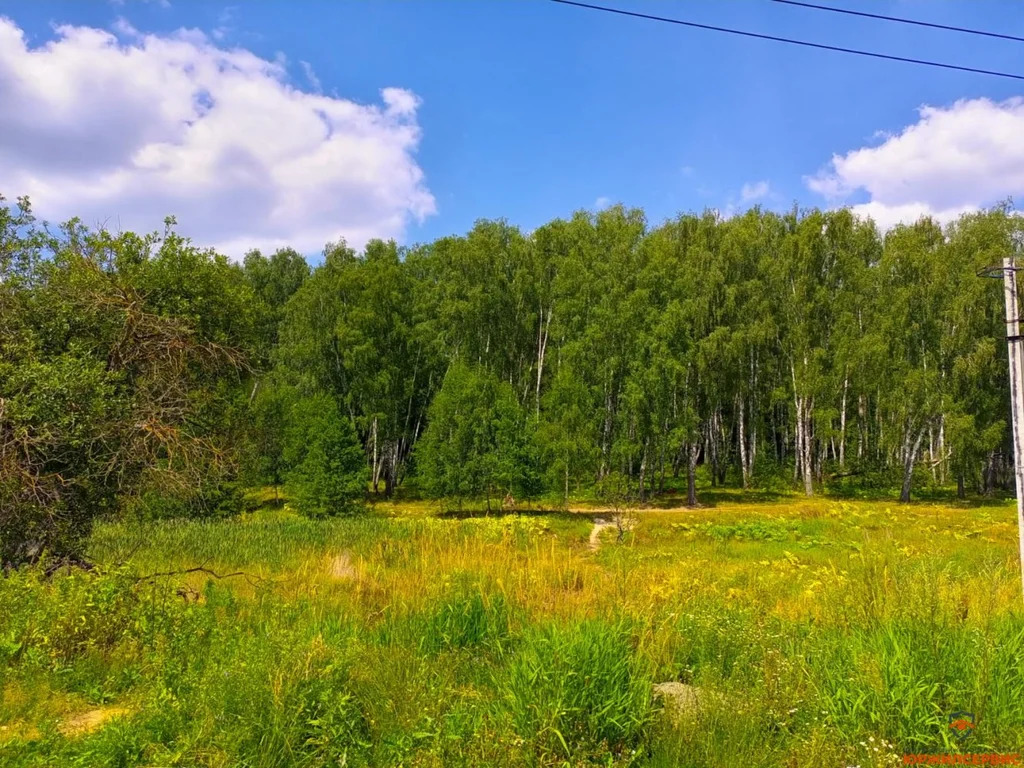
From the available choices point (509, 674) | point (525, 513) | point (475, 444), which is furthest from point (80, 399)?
point (525, 513)

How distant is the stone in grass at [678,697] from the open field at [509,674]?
0.8 inches

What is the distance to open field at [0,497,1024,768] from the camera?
315 cm

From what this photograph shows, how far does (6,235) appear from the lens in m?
8.06

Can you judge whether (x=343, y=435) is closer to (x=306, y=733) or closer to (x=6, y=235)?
(x=6, y=235)

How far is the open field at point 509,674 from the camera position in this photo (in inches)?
124

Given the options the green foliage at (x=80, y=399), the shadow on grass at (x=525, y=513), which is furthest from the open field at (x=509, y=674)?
the shadow on grass at (x=525, y=513)

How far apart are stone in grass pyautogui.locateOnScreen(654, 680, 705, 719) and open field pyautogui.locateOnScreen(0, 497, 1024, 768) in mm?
19

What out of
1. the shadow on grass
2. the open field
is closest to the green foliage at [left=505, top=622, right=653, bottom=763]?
the open field

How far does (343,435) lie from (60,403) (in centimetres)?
1935

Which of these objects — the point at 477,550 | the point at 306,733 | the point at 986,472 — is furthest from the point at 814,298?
the point at 306,733

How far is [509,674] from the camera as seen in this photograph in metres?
3.75

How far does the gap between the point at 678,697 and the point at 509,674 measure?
3.48ft

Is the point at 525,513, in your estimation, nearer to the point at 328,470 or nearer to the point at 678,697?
the point at 328,470

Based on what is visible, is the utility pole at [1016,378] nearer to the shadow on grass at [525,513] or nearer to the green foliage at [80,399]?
the green foliage at [80,399]
